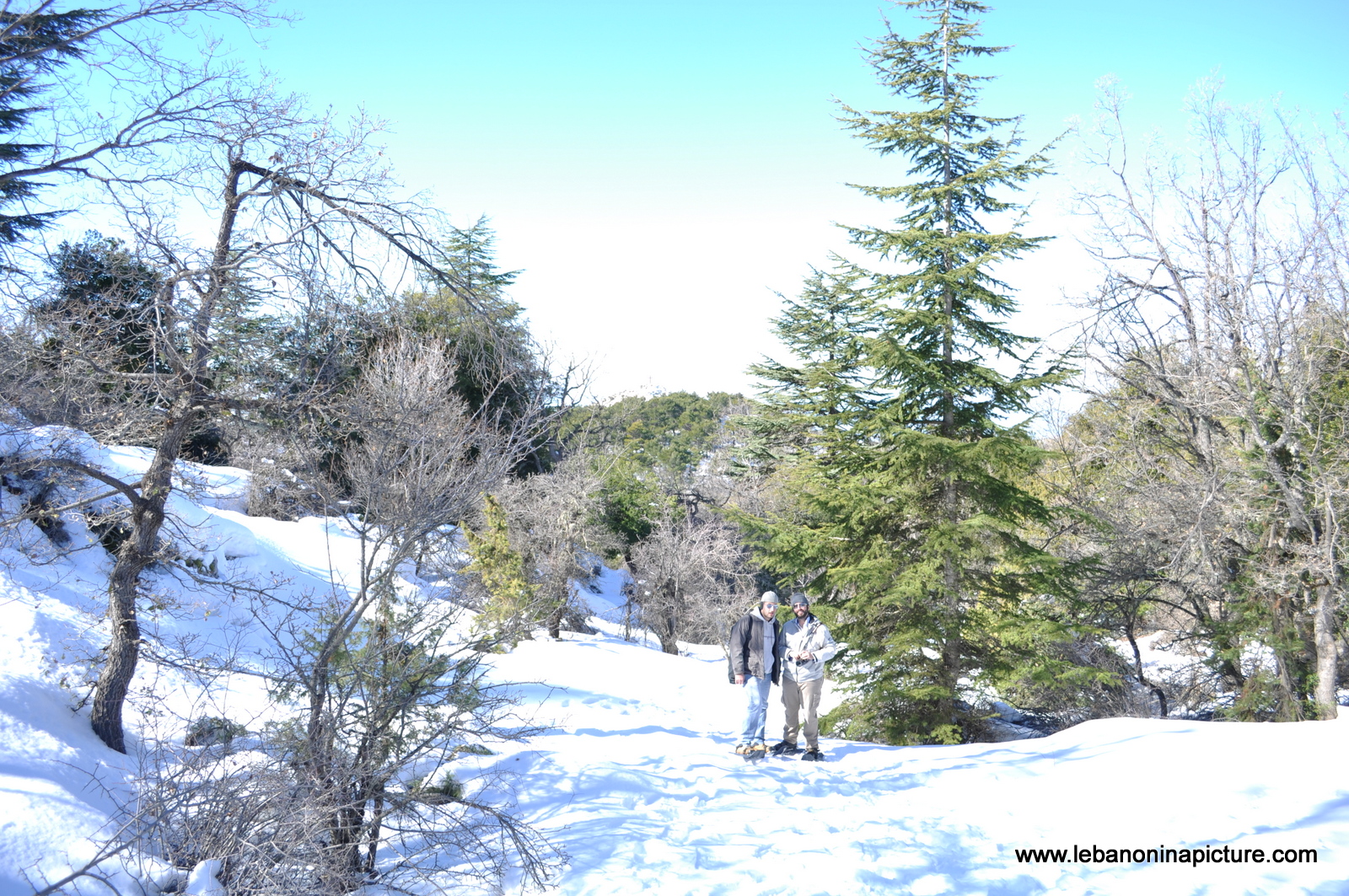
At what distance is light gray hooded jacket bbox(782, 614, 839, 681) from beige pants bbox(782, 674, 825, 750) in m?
0.07

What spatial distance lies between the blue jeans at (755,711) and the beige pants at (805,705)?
20cm

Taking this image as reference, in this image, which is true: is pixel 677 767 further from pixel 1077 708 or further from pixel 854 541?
pixel 1077 708

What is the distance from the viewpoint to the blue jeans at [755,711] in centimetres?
721

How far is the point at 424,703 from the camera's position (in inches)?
186

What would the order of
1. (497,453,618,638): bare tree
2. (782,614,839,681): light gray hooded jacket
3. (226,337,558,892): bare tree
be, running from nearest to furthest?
(226,337,558,892): bare tree < (782,614,839,681): light gray hooded jacket < (497,453,618,638): bare tree

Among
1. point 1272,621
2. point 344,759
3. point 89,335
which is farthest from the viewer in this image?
point 1272,621

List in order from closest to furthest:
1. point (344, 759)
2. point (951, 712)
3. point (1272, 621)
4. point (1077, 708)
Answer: point (344, 759) < point (1272, 621) < point (951, 712) < point (1077, 708)

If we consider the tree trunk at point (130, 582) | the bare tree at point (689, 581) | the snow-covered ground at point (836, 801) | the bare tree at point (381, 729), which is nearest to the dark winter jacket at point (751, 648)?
the snow-covered ground at point (836, 801)

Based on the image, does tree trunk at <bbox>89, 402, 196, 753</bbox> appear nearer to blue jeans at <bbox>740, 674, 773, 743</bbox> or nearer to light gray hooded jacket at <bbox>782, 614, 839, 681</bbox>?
blue jeans at <bbox>740, 674, 773, 743</bbox>

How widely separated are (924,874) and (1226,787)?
2.37m

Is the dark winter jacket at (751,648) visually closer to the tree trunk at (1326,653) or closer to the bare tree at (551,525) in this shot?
the tree trunk at (1326,653)

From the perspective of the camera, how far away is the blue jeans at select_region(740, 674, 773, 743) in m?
7.21

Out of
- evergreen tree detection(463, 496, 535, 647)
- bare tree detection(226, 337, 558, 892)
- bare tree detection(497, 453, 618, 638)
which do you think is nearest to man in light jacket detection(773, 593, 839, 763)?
bare tree detection(226, 337, 558, 892)

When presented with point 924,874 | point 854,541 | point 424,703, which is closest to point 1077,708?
point 854,541
